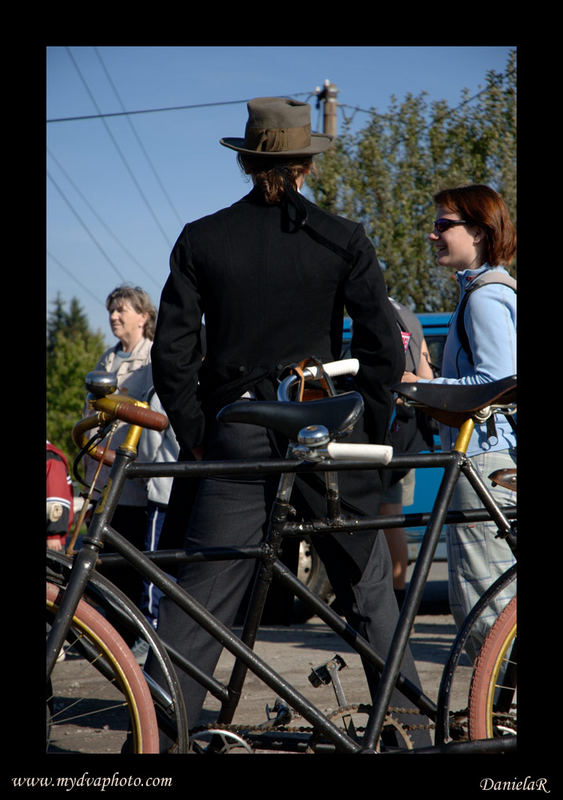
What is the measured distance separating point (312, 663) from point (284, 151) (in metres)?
2.97

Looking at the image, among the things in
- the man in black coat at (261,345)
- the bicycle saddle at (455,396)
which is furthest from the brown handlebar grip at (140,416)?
the bicycle saddle at (455,396)

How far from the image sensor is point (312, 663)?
15.9 feet

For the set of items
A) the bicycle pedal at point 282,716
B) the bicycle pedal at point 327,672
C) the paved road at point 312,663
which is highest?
the bicycle pedal at point 327,672

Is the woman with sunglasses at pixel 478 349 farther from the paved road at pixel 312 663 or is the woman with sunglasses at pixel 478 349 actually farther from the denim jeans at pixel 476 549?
the paved road at pixel 312 663

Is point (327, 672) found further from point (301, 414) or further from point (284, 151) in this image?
point (284, 151)

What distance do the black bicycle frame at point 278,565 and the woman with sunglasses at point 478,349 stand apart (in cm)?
52

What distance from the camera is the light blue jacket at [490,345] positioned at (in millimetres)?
3188

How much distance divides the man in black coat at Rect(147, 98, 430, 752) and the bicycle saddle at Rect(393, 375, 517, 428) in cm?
16

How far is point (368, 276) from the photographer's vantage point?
2.78m

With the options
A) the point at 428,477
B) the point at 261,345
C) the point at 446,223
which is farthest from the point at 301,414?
the point at 428,477
